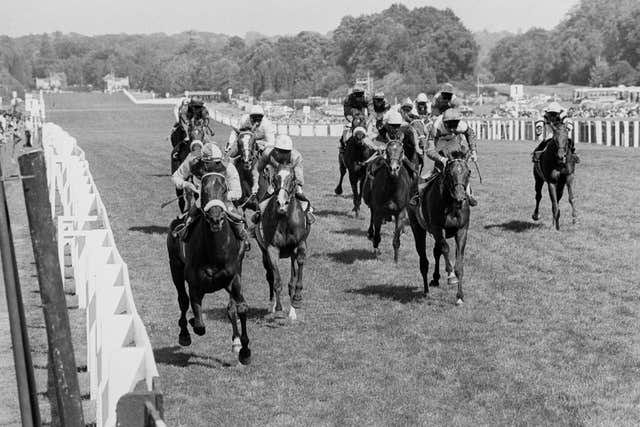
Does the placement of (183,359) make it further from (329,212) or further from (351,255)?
(329,212)

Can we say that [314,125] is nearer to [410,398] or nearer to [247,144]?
[247,144]

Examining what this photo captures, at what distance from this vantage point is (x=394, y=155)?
17.8m

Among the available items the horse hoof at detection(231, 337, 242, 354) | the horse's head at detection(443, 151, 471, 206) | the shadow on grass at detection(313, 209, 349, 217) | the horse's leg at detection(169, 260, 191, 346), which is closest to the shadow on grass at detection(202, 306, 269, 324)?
the horse's leg at detection(169, 260, 191, 346)

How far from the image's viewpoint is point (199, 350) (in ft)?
42.8

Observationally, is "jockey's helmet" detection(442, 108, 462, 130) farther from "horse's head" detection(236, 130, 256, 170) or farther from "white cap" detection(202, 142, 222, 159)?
"horse's head" detection(236, 130, 256, 170)

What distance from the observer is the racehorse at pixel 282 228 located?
14273 millimetres

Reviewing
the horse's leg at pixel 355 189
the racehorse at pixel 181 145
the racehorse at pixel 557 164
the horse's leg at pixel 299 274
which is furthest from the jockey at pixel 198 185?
the horse's leg at pixel 355 189

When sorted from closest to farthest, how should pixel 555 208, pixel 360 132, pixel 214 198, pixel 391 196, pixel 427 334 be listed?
1. pixel 214 198
2. pixel 427 334
3. pixel 391 196
4. pixel 555 208
5. pixel 360 132

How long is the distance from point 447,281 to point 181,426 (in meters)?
7.24

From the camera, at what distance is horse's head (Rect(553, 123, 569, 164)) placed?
2152 centimetres

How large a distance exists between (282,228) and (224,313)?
60.6 inches

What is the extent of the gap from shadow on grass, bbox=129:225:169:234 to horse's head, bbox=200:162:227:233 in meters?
11.0

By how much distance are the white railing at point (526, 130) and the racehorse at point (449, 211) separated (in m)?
29.3

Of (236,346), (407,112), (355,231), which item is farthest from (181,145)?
(236,346)
